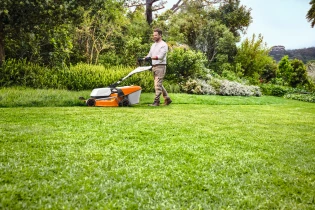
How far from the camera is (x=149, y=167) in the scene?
2016 millimetres

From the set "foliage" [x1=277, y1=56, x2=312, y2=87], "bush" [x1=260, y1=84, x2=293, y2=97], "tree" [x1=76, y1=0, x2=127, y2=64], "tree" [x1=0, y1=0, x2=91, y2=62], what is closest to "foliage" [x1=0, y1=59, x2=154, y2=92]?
"tree" [x1=0, y1=0, x2=91, y2=62]

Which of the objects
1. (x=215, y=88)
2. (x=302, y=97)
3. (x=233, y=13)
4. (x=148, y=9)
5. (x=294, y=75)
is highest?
(x=233, y=13)

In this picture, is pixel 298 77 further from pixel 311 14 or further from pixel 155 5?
pixel 155 5

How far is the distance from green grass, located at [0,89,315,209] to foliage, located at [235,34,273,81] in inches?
554

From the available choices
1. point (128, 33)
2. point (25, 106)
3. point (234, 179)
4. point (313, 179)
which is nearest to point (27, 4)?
point (25, 106)

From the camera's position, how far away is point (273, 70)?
21.7m

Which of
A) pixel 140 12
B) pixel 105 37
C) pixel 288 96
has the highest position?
pixel 140 12

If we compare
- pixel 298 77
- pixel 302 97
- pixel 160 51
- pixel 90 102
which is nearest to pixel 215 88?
pixel 160 51

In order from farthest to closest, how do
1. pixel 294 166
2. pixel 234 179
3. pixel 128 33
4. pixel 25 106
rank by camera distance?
pixel 128 33 → pixel 25 106 → pixel 294 166 → pixel 234 179

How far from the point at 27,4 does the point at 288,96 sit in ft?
40.1

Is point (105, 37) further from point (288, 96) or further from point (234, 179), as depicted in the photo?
point (234, 179)

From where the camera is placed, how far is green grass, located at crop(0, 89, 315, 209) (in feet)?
5.00

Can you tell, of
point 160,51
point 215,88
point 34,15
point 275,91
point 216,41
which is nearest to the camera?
point 34,15

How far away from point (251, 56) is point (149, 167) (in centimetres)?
1670
